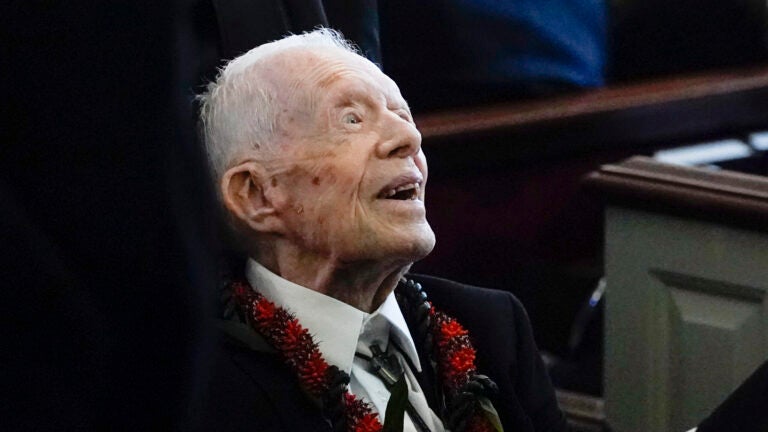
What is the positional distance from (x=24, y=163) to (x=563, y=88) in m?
3.17

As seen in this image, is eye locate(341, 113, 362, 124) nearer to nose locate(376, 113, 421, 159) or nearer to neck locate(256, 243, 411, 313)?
nose locate(376, 113, 421, 159)

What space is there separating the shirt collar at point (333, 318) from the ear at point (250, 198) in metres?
0.06

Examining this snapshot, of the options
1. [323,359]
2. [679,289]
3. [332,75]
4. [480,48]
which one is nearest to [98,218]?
[323,359]

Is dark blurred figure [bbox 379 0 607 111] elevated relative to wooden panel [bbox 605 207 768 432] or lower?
elevated

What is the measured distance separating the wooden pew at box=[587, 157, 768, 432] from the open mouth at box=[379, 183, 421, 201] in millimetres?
808

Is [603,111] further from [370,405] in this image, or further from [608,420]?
[370,405]

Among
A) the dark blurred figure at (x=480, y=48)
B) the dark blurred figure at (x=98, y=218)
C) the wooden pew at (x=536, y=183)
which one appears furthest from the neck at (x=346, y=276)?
the dark blurred figure at (x=480, y=48)

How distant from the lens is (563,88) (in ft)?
12.4

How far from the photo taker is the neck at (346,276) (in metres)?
1.82

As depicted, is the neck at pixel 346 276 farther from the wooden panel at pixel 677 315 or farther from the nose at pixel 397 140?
the wooden panel at pixel 677 315

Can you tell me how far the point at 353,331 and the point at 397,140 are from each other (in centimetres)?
26

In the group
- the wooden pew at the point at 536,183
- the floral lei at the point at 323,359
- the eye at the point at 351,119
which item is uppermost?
the eye at the point at 351,119

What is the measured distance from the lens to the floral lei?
5.68 feet

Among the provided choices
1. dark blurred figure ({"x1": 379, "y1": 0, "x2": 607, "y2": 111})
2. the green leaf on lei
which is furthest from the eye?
dark blurred figure ({"x1": 379, "y1": 0, "x2": 607, "y2": 111})
